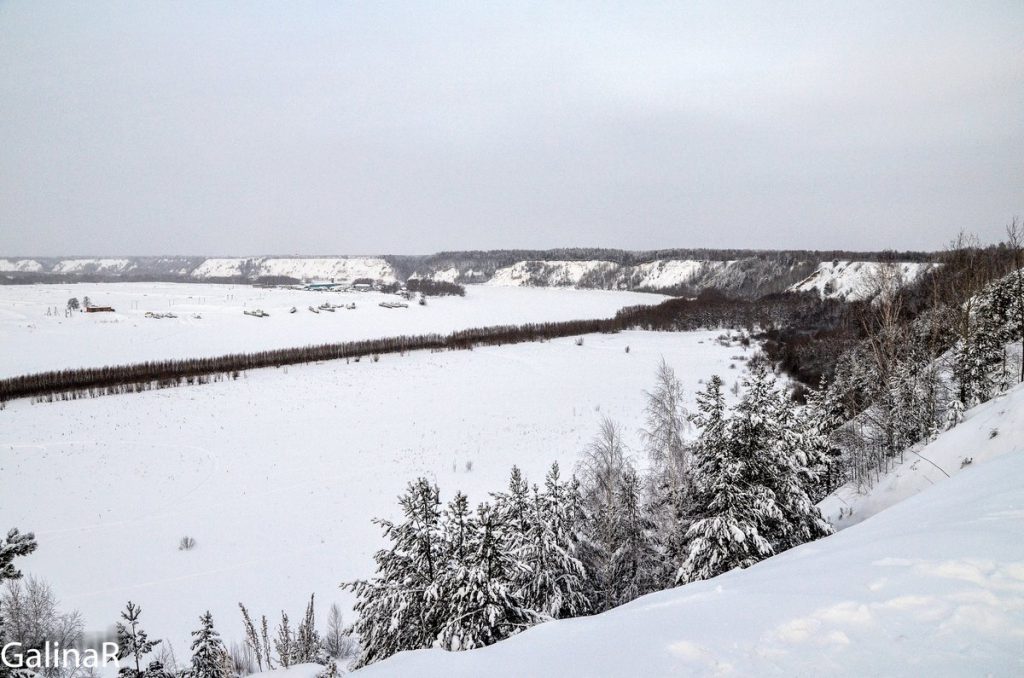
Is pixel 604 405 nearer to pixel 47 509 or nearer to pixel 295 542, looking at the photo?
pixel 295 542

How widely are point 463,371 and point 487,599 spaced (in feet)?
150

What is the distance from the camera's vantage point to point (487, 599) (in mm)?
8977

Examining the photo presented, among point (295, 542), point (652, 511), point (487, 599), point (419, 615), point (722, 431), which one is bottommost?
point (295, 542)

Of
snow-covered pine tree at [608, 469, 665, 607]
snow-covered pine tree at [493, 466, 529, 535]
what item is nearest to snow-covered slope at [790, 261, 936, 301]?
snow-covered pine tree at [608, 469, 665, 607]

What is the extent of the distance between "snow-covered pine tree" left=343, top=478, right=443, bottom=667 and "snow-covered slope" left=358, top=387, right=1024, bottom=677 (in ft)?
12.7

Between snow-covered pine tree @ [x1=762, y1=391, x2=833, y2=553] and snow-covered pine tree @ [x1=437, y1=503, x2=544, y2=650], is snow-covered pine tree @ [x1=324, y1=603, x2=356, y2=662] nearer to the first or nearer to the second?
snow-covered pine tree @ [x1=437, y1=503, x2=544, y2=650]

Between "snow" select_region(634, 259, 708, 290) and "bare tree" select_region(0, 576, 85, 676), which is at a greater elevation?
"snow" select_region(634, 259, 708, 290)

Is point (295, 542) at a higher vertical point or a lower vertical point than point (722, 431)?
lower

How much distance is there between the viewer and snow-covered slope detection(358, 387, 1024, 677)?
12.5ft

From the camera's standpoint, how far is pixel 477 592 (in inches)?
357

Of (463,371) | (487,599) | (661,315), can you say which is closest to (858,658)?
(487,599)

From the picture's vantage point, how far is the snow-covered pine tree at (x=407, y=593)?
952 cm

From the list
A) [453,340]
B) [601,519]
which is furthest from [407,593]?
[453,340]

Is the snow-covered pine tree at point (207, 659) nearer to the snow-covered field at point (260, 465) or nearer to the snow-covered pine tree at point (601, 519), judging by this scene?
the snow-covered field at point (260, 465)
